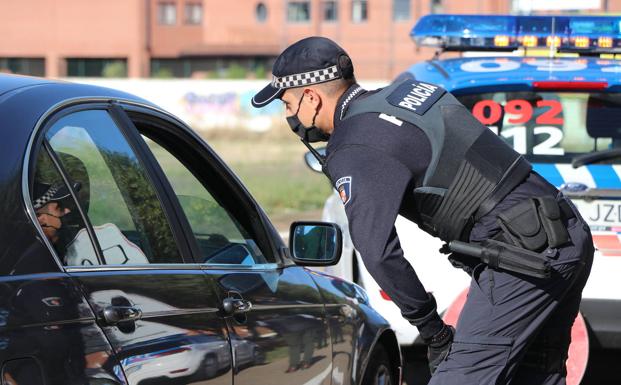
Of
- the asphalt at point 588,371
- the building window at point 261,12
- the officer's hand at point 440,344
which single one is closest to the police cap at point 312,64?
the officer's hand at point 440,344

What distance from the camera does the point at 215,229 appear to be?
4590mm

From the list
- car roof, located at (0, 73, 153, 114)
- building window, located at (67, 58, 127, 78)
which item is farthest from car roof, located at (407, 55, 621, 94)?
building window, located at (67, 58, 127, 78)

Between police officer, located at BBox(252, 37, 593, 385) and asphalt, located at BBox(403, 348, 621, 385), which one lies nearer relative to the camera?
police officer, located at BBox(252, 37, 593, 385)

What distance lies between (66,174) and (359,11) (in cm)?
6266

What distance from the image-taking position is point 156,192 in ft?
11.8

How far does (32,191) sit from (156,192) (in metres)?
0.70

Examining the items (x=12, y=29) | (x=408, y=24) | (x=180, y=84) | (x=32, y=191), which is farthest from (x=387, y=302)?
(x=12, y=29)

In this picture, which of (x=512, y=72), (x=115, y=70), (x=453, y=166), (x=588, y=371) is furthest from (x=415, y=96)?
(x=115, y=70)

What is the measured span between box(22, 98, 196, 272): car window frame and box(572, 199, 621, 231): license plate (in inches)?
111

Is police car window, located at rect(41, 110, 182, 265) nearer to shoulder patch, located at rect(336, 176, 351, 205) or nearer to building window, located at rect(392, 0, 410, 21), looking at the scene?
shoulder patch, located at rect(336, 176, 351, 205)

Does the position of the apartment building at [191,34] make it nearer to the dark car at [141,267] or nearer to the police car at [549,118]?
the police car at [549,118]

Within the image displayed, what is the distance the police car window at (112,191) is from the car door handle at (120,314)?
0.22 meters

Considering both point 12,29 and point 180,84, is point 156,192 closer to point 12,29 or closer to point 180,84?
point 180,84

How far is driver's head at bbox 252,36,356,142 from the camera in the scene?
3.79m
